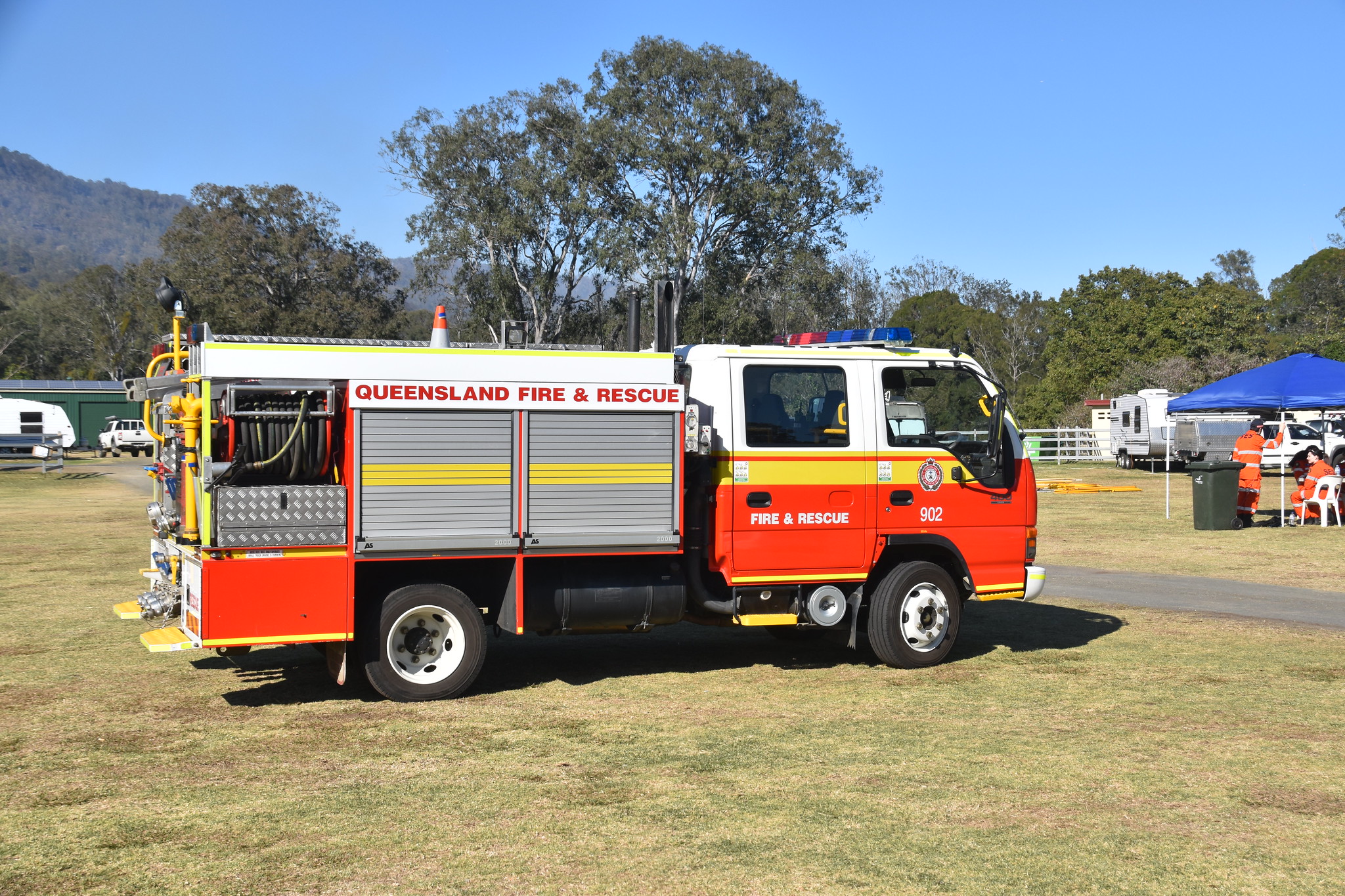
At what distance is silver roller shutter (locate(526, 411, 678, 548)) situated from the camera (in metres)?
8.50

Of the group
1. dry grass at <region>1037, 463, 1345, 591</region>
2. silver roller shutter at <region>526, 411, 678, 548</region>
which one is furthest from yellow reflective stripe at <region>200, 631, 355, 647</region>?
dry grass at <region>1037, 463, 1345, 591</region>

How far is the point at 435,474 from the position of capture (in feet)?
26.9

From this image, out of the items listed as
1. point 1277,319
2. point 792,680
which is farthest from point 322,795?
point 1277,319

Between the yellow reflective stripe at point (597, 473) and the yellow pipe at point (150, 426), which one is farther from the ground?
the yellow pipe at point (150, 426)

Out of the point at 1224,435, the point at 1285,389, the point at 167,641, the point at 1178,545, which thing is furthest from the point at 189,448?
the point at 1224,435

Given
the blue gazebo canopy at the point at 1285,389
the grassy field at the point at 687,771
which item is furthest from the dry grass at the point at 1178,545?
the grassy field at the point at 687,771

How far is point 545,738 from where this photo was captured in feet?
24.7

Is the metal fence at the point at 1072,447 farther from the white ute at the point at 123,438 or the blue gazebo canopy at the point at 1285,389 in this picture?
the white ute at the point at 123,438

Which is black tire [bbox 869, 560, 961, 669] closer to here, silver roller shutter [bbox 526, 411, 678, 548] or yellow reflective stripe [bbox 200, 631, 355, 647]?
silver roller shutter [bbox 526, 411, 678, 548]

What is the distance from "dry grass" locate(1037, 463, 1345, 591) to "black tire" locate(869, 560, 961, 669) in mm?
7492

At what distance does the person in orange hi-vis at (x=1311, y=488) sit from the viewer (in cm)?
2191

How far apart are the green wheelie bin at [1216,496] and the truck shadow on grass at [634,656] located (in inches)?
413

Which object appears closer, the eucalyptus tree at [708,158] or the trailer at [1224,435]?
the trailer at [1224,435]

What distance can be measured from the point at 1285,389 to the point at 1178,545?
4.50 m
